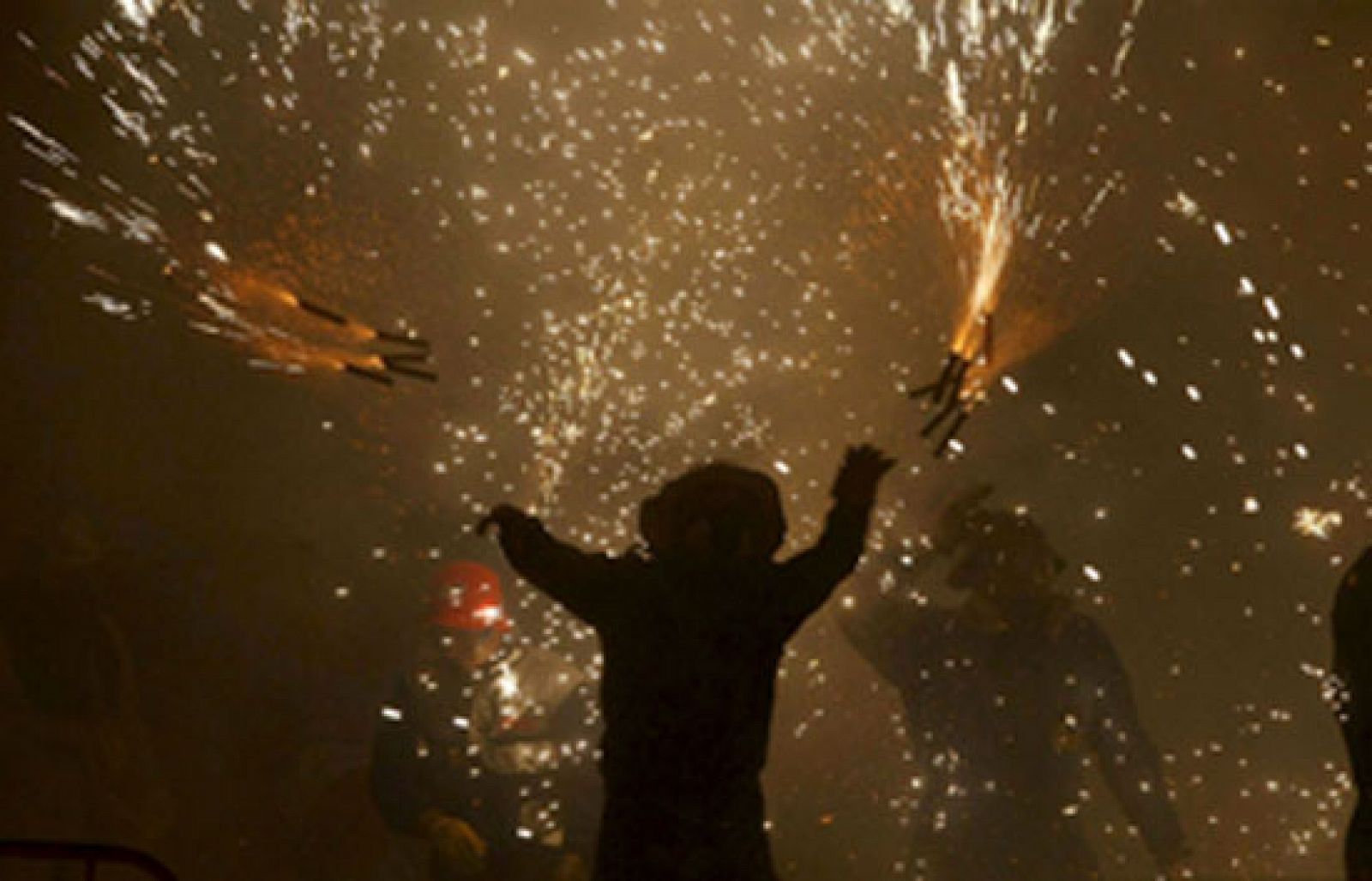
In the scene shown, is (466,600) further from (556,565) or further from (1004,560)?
(556,565)

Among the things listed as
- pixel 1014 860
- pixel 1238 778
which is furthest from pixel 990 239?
pixel 1238 778

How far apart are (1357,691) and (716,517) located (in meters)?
1.71

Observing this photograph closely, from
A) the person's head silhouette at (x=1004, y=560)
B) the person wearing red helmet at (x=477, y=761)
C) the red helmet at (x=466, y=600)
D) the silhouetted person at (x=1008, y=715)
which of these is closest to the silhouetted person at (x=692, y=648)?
the person wearing red helmet at (x=477, y=761)

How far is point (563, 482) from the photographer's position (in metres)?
9.25

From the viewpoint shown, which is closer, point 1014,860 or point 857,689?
point 1014,860

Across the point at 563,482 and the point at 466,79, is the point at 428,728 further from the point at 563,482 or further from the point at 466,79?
the point at 466,79

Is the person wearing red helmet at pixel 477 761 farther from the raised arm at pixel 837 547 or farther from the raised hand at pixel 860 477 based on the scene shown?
the raised hand at pixel 860 477

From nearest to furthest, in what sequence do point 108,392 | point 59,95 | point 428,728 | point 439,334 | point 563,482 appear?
point 428,728
point 59,95
point 108,392
point 439,334
point 563,482

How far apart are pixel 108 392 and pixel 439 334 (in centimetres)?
244

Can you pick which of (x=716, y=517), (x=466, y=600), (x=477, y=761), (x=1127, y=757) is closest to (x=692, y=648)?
(x=716, y=517)

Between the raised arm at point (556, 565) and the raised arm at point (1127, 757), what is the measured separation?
130 inches

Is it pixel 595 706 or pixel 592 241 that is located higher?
pixel 592 241

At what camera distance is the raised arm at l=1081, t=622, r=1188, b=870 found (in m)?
5.42

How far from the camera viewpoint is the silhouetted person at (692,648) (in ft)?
9.54
